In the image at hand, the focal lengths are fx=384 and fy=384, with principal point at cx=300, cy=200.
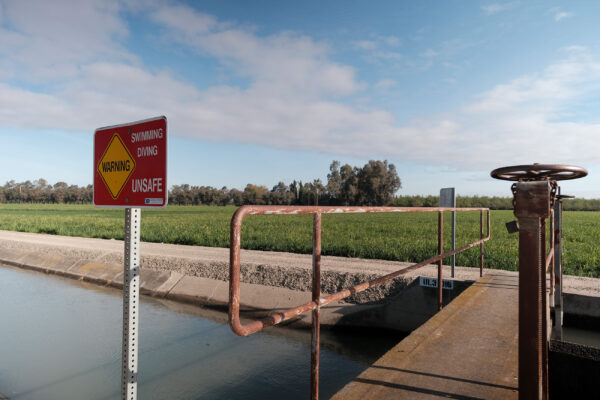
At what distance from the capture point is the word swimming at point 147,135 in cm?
226

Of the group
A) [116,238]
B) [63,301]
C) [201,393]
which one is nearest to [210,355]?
[201,393]

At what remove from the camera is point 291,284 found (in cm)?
816

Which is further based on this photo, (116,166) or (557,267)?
(557,267)

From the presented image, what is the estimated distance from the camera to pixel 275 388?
15.7ft

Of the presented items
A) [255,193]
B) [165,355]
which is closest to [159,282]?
[165,355]

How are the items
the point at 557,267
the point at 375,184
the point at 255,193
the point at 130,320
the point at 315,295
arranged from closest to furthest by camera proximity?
1. the point at 315,295
2. the point at 130,320
3. the point at 557,267
4. the point at 375,184
5. the point at 255,193

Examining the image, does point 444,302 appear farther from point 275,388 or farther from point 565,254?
point 565,254

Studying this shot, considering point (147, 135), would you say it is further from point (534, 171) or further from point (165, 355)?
point (165, 355)

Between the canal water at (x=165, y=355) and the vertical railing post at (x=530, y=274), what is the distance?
11.6ft

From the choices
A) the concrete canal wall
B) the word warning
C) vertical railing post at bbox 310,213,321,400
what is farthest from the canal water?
the word warning

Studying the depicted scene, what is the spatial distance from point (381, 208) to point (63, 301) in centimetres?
887

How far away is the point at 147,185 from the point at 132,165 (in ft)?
0.71

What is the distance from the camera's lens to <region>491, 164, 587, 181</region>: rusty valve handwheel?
1677mm

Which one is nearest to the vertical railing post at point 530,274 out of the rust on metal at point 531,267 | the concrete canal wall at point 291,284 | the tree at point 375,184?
the rust on metal at point 531,267
